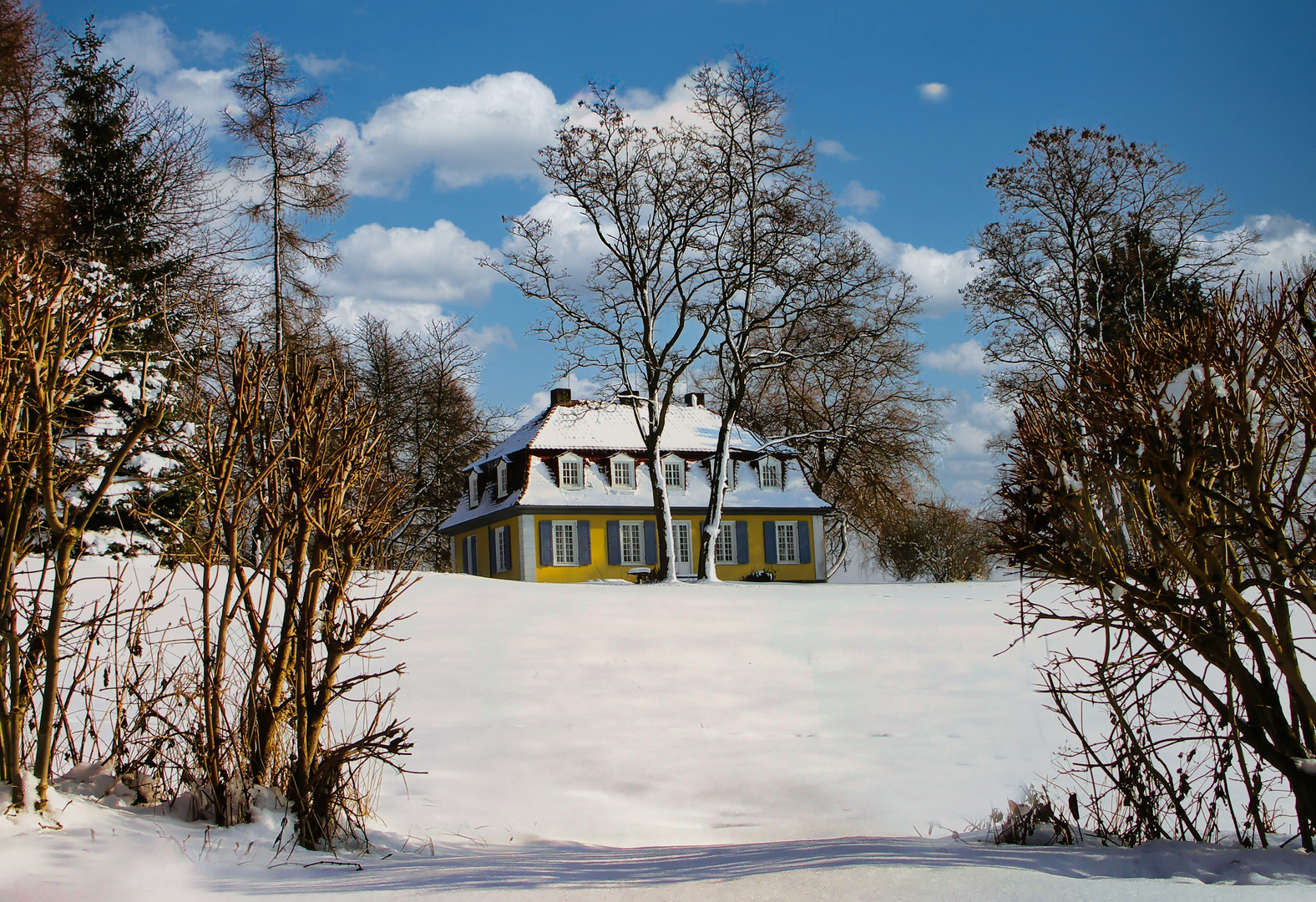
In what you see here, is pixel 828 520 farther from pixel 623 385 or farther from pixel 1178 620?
pixel 1178 620

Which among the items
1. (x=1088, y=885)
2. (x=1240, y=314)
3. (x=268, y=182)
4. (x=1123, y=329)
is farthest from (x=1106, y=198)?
(x=1088, y=885)

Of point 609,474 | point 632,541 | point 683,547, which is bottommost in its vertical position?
point 683,547

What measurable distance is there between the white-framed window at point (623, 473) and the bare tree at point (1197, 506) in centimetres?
2852

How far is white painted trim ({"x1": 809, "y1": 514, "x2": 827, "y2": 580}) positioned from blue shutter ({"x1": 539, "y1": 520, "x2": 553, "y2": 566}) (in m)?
9.58

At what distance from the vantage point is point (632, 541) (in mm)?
33688

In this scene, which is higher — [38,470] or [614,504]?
[614,504]

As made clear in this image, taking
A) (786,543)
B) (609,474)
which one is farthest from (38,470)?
(786,543)

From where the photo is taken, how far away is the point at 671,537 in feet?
84.0

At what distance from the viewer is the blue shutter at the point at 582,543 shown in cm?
3272

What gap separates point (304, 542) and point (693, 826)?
3.48 m

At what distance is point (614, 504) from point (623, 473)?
1.45 meters

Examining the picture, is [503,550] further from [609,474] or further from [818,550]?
[818,550]

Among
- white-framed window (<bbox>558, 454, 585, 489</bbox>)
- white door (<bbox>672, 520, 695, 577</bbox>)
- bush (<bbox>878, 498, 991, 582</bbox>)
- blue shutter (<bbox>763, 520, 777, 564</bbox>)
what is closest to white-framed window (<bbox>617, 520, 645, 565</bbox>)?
white door (<bbox>672, 520, 695, 577</bbox>)

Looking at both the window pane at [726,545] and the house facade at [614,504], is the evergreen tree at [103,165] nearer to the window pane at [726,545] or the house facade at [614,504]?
the house facade at [614,504]
